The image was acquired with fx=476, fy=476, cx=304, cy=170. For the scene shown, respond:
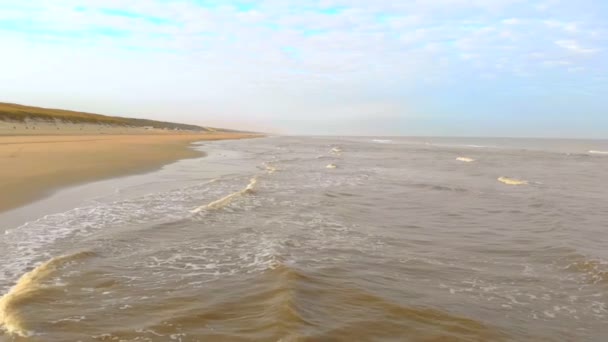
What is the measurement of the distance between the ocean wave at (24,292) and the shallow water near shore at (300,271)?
2 centimetres

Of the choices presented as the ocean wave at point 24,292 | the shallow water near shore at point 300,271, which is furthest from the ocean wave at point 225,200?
the ocean wave at point 24,292

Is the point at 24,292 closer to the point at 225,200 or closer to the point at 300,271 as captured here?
the point at 300,271

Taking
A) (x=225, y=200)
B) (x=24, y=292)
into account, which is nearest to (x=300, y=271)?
(x=24, y=292)

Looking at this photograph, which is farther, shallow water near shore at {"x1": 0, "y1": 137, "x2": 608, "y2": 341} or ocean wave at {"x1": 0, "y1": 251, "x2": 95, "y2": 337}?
shallow water near shore at {"x1": 0, "y1": 137, "x2": 608, "y2": 341}

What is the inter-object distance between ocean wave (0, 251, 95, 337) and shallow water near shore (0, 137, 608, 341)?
2 centimetres

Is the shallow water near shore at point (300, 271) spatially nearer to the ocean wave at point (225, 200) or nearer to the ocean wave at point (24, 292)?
the ocean wave at point (24, 292)

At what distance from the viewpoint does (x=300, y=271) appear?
7.11 meters

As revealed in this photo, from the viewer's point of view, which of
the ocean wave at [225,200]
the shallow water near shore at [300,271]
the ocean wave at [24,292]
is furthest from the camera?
the ocean wave at [225,200]

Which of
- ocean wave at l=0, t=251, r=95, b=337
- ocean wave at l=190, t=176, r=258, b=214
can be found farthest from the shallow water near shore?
ocean wave at l=190, t=176, r=258, b=214

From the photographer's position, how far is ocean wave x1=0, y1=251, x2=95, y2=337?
189 inches

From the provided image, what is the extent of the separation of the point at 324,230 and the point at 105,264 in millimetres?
4595

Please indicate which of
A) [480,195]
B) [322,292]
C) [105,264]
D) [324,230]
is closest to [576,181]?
[480,195]

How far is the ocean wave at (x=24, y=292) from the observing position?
480 centimetres

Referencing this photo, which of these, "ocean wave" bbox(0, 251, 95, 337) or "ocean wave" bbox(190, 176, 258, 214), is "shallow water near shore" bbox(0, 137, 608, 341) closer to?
"ocean wave" bbox(0, 251, 95, 337)
